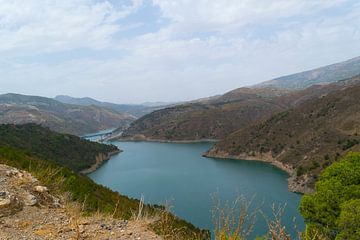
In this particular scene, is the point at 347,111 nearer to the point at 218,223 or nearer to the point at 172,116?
the point at 218,223

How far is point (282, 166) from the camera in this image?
214ft

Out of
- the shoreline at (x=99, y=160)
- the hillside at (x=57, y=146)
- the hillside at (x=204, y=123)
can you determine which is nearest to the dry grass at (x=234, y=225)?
the hillside at (x=57, y=146)

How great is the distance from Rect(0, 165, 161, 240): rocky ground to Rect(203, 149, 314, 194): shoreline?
46.3m

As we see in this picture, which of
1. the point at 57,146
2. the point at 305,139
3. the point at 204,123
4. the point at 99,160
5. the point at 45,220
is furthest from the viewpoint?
the point at 204,123

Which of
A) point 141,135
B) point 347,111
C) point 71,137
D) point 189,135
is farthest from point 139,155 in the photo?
point 347,111

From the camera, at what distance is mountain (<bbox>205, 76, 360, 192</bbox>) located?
54625 millimetres

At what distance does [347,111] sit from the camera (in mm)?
67812

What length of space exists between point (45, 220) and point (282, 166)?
212 feet

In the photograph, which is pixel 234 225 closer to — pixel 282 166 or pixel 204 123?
pixel 282 166

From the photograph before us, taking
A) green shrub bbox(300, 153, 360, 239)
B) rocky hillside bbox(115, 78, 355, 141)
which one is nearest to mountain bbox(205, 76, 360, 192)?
rocky hillside bbox(115, 78, 355, 141)

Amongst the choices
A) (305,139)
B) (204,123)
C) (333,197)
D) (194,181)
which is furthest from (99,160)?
(333,197)

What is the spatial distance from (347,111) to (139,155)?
52.6 metres

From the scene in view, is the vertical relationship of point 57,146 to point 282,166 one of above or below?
above

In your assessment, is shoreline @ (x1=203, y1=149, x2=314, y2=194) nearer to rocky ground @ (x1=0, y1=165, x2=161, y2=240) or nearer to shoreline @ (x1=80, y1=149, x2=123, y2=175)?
shoreline @ (x1=80, y1=149, x2=123, y2=175)
